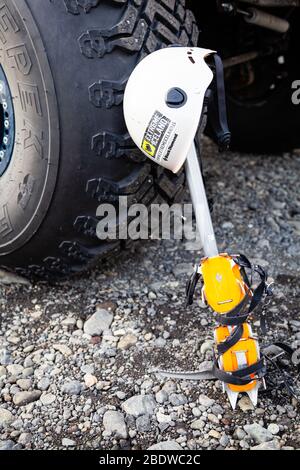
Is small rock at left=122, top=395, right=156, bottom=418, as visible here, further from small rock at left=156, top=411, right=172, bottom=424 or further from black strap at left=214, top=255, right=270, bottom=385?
black strap at left=214, top=255, right=270, bottom=385

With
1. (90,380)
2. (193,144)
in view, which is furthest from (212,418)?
(193,144)

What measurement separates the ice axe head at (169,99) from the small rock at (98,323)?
2.14 feet

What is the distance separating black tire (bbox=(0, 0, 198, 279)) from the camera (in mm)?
1698

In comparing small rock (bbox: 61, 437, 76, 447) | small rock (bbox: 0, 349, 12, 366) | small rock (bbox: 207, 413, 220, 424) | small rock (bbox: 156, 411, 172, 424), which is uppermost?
small rock (bbox: 0, 349, 12, 366)

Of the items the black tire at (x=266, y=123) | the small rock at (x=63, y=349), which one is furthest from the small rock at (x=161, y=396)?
the black tire at (x=266, y=123)

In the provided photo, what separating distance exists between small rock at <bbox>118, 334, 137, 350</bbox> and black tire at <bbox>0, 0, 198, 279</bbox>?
0.32 metres

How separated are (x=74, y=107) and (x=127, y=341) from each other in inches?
28.6

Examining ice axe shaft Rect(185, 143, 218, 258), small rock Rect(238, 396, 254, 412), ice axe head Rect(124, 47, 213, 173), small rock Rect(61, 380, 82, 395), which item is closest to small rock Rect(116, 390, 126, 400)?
small rock Rect(61, 380, 82, 395)

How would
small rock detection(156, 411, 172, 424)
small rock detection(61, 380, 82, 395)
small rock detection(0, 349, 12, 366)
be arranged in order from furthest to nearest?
small rock detection(0, 349, 12, 366) → small rock detection(61, 380, 82, 395) → small rock detection(156, 411, 172, 424)

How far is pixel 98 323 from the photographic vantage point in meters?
2.03

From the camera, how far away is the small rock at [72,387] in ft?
5.79

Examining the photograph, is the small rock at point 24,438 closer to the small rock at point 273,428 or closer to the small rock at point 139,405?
the small rock at point 139,405
